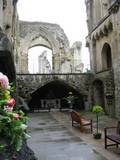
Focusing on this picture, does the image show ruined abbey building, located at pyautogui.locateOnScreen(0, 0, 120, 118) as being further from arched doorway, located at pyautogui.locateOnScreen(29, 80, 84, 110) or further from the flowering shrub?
the flowering shrub

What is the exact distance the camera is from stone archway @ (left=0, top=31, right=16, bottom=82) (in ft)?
11.8

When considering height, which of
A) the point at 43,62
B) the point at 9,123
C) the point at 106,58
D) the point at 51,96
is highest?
the point at 43,62

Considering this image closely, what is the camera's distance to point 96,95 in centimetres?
2408

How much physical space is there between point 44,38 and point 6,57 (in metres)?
29.8

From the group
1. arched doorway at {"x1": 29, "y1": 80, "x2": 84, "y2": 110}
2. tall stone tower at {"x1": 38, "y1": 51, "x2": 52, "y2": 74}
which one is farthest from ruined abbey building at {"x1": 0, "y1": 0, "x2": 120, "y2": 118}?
tall stone tower at {"x1": 38, "y1": 51, "x2": 52, "y2": 74}

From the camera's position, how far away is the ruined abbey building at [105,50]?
738 inches

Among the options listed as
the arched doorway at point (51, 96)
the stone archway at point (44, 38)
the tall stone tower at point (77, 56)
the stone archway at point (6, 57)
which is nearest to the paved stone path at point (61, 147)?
the stone archway at point (6, 57)

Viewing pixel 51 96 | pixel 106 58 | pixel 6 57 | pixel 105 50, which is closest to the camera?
pixel 6 57

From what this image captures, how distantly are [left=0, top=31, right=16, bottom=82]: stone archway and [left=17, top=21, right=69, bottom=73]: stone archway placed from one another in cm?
2745

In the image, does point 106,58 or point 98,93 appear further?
point 98,93

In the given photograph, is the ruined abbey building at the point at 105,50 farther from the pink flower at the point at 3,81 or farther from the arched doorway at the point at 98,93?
the pink flower at the point at 3,81

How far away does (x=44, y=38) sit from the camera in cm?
3353

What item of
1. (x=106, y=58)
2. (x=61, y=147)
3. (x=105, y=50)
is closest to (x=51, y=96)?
(x=106, y=58)

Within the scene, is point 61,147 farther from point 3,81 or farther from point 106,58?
point 106,58
